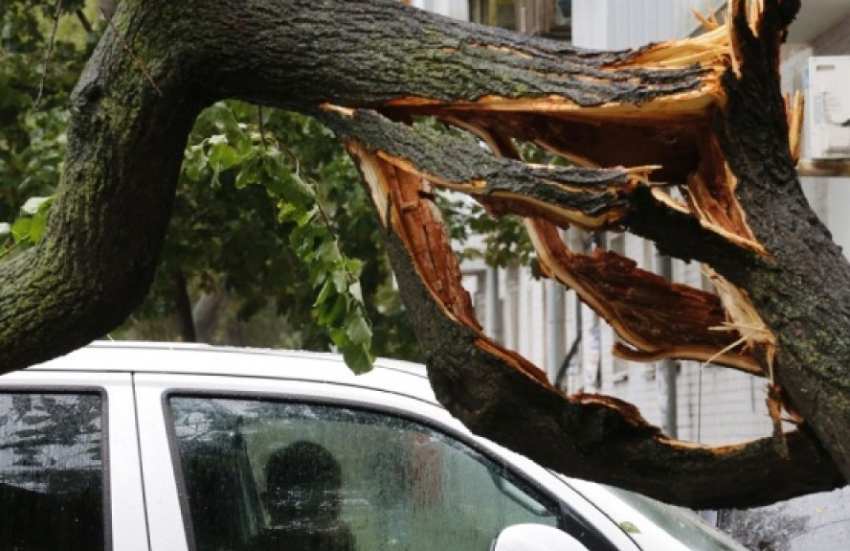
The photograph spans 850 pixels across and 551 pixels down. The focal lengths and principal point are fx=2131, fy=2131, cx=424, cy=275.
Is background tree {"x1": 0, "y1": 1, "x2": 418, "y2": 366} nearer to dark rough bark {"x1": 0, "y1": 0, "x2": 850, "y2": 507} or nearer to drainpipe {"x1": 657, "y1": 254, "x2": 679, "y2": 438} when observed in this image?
drainpipe {"x1": 657, "y1": 254, "x2": 679, "y2": 438}

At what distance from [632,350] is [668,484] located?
230 mm

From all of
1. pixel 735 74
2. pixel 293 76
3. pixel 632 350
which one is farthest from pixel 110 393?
pixel 735 74

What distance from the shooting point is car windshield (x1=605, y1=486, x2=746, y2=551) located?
15.4ft

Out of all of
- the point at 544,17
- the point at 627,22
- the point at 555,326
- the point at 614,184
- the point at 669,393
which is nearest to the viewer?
the point at 614,184

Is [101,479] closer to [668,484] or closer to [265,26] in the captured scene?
[265,26]

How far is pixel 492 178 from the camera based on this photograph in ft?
10.9

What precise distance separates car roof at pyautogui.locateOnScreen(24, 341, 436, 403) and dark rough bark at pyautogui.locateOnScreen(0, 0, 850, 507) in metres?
0.87

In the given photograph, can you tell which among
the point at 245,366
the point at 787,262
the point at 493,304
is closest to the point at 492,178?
the point at 787,262

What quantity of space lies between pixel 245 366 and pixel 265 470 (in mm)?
307

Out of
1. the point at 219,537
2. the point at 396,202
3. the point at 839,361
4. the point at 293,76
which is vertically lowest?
the point at 219,537

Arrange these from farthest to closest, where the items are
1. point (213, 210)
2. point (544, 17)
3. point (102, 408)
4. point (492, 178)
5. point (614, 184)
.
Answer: point (544, 17) < point (213, 210) < point (102, 408) < point (492, 178) < point (614, 184)

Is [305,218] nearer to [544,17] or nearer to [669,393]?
[669,393]

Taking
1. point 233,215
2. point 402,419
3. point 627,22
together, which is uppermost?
point 627,22

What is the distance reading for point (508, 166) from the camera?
331cm
